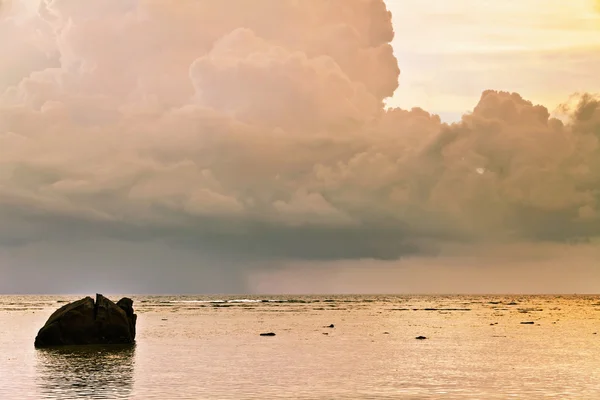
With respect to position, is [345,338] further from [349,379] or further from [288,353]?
[349,379]

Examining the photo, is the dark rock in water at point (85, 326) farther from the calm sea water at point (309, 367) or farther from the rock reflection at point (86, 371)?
the calm sea water at point (309, 367)

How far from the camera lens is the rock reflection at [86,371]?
3972 centimetres

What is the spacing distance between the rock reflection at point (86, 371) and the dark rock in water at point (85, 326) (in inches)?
62.5

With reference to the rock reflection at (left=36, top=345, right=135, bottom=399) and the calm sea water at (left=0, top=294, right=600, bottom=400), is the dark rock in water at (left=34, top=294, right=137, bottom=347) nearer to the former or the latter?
the rock reflection at (left=36, top=345, right=135, bottom=399)

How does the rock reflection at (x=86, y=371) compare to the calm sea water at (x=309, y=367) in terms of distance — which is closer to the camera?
the rock reflection at (x=86, y=371)

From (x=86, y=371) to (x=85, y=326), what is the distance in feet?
64.0

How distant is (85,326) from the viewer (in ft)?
220

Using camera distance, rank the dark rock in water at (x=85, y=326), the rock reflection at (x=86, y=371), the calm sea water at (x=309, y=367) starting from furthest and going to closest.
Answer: the dark rock in water at (x=85, y=326)
the calm sea water at (x=309, y=367)
the rock reflection at (x=86, y=371)

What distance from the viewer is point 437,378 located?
46250 mm

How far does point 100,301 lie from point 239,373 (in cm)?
2374

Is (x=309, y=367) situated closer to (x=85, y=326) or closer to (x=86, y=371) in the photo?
(x=86, y=371)

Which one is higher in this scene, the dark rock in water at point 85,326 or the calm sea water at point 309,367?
the dark rock in water at point 85,326

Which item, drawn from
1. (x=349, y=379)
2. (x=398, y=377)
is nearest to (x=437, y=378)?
(x=398, y=377)

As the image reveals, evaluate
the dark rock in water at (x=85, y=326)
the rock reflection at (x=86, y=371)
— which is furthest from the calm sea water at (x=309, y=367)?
the dark rock in water at (x=85, y=326)
